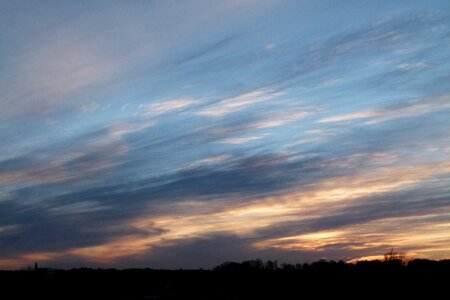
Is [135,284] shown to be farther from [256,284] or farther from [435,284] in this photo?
[435,284]

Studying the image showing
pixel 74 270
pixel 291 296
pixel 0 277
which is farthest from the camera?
pixel 74 270

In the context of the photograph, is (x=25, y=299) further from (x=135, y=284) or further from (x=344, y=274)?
(x=344, y=274)

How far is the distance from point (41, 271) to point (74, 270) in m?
7.67

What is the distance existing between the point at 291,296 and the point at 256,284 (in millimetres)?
11762

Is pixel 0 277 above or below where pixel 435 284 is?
above

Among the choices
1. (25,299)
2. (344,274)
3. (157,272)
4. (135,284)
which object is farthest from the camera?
(157,272)

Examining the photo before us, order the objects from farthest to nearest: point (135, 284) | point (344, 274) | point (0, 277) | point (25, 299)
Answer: point (344, 274) < point (135, 284) < point (0, 277) < point (25, 299)

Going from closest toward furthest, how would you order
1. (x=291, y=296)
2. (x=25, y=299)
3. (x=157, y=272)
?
(x=25, y=299)
(x=291, y=296)
(x=157, y=272)

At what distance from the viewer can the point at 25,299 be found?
50.2 meters

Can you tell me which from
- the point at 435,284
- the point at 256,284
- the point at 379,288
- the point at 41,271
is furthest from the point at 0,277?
the point at 435,284

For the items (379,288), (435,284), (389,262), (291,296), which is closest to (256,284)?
(291,296)

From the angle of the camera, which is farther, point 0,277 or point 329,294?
point 0,277

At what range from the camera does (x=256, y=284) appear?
71562 millimetres

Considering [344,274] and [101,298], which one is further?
[344,274]
